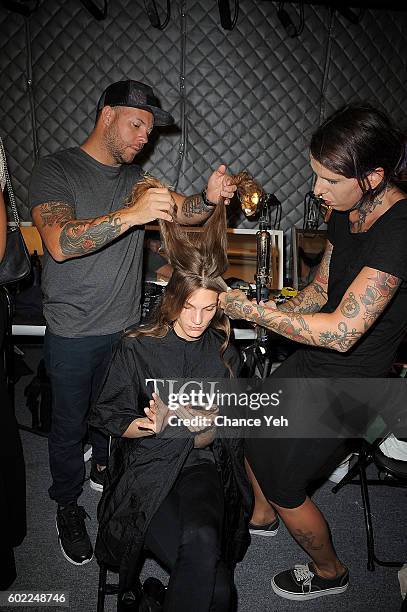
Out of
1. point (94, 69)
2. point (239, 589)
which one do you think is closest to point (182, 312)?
point (239, 589)

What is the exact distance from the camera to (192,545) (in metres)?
1.46

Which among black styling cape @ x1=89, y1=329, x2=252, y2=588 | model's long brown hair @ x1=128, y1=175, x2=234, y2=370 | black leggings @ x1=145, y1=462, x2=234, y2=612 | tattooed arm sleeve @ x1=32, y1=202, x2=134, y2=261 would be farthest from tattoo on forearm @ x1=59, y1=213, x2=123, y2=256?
black leggings @ x1=145, y1=462, x2=234, y2=612

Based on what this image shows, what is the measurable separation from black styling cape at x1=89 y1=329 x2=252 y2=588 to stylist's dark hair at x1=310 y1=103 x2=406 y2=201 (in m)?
0.86

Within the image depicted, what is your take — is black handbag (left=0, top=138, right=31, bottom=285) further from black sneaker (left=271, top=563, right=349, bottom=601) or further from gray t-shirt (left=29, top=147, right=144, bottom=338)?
black sneaker (left=271, top=563, right=349, bottom=601)

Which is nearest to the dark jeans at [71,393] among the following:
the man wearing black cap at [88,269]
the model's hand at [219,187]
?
the man wearing black cap at [88,269]

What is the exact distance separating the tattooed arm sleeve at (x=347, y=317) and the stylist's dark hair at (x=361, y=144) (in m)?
0.30

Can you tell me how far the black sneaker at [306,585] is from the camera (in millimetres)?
1957

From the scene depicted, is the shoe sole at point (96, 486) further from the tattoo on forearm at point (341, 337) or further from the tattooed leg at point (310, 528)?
the tattoo on forearm at point (341, 337)

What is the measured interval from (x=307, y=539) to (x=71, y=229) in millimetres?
1450

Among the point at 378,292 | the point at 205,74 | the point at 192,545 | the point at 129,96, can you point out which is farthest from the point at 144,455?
the point at 205,74

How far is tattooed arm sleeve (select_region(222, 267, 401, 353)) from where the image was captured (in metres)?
1.37

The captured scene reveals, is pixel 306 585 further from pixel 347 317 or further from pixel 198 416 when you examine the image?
pixel 347 317

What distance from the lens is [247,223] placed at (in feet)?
12.3

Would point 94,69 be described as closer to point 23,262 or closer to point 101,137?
point 101,137
